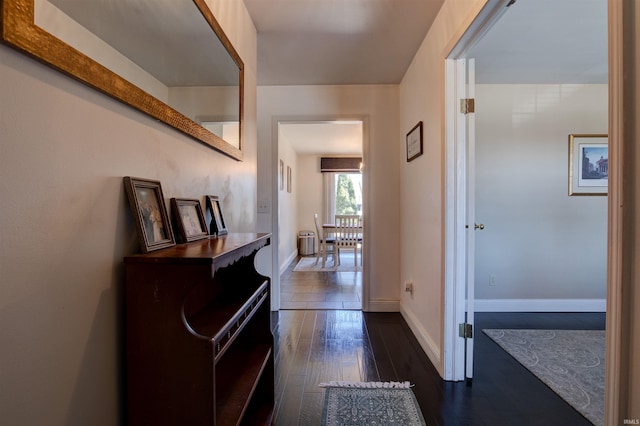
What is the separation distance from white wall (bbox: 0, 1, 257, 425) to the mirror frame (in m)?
0.02

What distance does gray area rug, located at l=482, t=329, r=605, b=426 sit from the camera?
1542 mm

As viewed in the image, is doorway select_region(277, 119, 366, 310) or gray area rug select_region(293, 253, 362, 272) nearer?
doorway select_region(277, 119, 366, 310)

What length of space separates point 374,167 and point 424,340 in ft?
5.49

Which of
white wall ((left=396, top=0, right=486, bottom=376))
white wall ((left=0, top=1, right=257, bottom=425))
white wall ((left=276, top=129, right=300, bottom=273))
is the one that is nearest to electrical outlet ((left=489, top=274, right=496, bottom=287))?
white wall ((left=396, top=0, right=486, bottom=376))

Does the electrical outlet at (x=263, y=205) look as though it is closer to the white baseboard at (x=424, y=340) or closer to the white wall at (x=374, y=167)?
the white wall at (x=374, y=167)

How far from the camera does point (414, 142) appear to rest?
2375 millimetres

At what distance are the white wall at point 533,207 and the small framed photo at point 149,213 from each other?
294cm

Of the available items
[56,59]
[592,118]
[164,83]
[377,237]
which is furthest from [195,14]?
[592,118]

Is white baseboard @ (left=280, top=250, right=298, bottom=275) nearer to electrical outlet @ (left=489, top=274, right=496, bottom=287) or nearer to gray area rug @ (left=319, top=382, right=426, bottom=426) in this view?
electrical outlet @ (left=489, top=274, right=496, bottom=287)

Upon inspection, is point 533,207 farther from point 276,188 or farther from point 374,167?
point 276,188

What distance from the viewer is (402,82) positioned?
9.17 ft

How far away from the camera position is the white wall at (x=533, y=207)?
2.86 meters

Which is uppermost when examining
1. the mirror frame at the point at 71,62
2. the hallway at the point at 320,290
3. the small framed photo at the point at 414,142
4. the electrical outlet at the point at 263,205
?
the small framed photo at the point at 414,142

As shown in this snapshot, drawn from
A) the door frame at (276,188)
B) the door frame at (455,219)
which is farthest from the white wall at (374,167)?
the door frame at (455,219)
